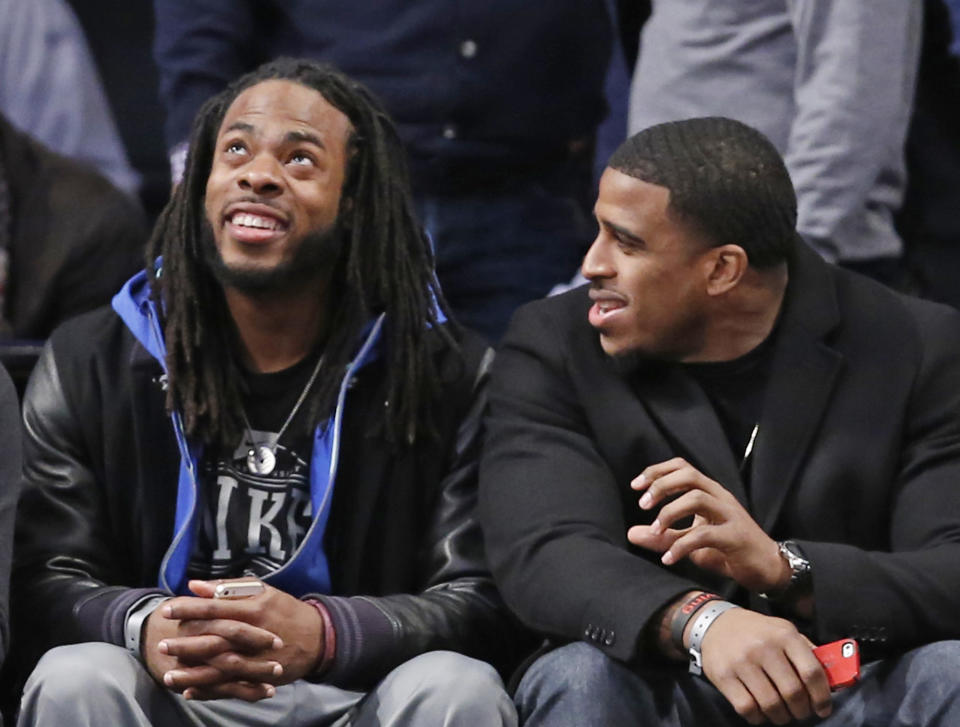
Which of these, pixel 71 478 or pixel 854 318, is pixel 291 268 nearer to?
pixel 71 478

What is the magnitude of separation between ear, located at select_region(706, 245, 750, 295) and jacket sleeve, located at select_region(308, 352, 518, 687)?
19.5 inches

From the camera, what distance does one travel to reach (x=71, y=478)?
356cm

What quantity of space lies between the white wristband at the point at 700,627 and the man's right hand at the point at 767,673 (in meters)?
0.04

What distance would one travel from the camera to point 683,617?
3.09 meters

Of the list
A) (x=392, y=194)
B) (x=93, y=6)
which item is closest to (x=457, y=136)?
(x=392, y=194)

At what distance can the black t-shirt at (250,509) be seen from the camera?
3.56 metres

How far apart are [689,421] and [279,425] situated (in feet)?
2.47

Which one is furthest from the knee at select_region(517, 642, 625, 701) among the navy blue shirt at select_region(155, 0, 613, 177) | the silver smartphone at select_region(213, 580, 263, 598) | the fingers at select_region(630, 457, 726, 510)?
the navy blue shirt at select_region(155, 0, 613, 177)

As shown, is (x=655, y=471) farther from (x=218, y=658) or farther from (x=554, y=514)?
(x=218, y=658)

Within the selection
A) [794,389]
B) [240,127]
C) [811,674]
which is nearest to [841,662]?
[811,674]

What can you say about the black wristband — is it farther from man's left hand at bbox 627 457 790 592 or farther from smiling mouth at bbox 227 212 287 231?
smiling mouth at bbox 227 212 287 231

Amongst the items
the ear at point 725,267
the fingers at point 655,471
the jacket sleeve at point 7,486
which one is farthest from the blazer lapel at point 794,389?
the jacket sleeve at point 7,486

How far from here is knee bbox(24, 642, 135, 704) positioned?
3111 millimetres

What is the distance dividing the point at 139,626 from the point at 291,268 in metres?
0.73
